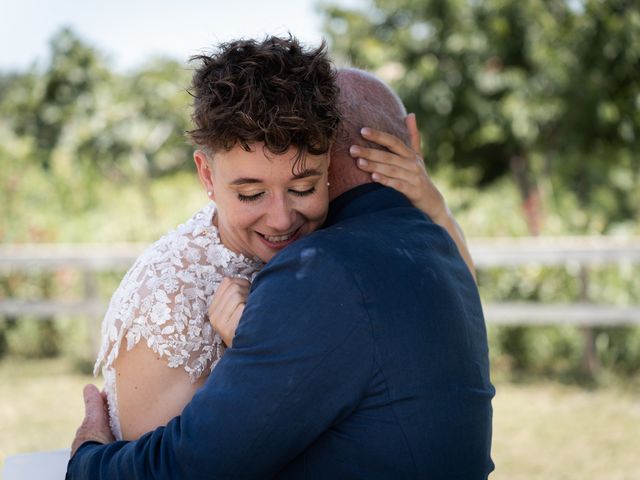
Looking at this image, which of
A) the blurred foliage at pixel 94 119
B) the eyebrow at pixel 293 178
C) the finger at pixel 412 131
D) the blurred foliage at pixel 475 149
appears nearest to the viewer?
the eyebrow at pixel 293 178

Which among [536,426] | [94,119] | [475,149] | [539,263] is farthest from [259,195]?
[94,119]

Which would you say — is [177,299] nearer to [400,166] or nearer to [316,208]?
[316,208]

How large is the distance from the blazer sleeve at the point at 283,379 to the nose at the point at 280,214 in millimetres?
318

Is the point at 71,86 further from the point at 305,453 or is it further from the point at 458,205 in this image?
the point at 305,453

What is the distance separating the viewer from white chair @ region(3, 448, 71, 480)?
289 centimetres

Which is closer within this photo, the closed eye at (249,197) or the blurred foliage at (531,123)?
the closed eye at (249,197)

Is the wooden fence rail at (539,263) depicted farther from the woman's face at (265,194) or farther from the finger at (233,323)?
the finger at (233,323)

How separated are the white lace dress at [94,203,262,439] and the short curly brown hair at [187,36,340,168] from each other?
0.38 metres

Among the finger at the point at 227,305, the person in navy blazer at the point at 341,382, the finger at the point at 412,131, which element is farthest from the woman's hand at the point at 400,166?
the finger at the point at 227,305

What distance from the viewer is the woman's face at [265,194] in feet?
7.61

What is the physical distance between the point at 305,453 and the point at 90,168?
13.8m

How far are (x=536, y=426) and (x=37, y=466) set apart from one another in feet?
16.7

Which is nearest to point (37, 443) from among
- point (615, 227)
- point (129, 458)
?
point (129, 458)

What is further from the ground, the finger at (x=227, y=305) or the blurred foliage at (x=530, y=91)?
the blurred foliage at (x=530, y=91)
